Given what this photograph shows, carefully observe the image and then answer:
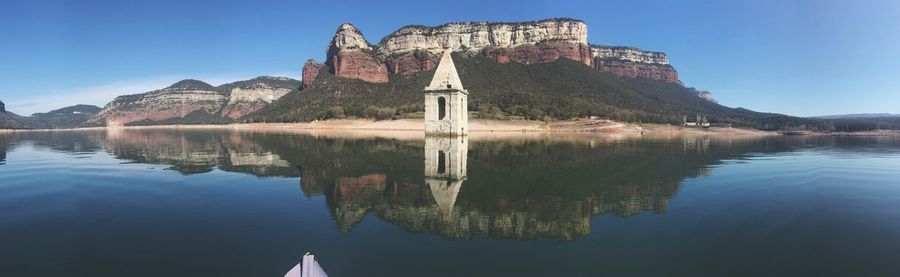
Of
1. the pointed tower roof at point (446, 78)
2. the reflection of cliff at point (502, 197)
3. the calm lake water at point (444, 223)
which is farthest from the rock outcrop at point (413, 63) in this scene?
the calm lake water at point (444, 223)

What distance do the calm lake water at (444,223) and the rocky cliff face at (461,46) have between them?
147 meters

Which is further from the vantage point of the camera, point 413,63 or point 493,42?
point 493,42

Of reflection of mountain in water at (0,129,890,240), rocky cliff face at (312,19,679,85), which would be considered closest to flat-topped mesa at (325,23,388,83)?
rocky cliff face at (312,19,679,85)

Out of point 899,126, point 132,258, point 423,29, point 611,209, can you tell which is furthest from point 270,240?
point 899,126

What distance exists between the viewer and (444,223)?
12.7 m

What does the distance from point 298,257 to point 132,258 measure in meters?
3.25

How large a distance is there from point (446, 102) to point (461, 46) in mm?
116812

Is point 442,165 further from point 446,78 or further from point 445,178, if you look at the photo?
point 446,78

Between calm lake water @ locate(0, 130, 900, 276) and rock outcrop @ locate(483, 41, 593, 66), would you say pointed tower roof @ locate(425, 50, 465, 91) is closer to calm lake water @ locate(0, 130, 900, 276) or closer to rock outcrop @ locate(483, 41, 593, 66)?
calm lake water @ locate(0, 130, 900, 276)

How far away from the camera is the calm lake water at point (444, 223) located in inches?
363

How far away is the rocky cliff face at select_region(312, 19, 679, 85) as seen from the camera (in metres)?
169

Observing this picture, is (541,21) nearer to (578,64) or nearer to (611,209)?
(578,64)

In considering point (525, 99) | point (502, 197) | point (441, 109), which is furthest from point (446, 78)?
point (502, 197)

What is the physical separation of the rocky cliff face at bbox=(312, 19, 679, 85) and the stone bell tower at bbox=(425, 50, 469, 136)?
95.8 metres
